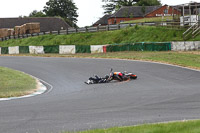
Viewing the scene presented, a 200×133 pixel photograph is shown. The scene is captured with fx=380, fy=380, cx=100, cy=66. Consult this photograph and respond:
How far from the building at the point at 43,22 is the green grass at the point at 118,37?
115 feet

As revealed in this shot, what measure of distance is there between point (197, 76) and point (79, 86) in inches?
240

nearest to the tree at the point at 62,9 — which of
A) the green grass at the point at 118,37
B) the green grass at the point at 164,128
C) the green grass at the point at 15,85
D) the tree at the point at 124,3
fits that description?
the tree at the point at 124,3

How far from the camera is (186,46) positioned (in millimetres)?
35906

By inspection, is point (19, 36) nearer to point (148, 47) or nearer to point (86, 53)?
point (86, 53)

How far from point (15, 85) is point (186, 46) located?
22.2 meters

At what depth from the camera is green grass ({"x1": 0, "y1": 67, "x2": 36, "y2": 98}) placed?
48.3 feet

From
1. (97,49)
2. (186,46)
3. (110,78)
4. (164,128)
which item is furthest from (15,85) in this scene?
(186,46)

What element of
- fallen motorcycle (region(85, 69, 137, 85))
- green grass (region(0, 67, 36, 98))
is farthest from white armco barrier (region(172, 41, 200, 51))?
green grass (region(0, 67, 36, 98))

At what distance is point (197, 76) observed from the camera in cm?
1903

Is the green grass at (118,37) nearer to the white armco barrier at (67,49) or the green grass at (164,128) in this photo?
the white armco barrier at (67,49)

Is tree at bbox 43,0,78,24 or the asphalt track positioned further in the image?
tree at bbox 43,0,78,24

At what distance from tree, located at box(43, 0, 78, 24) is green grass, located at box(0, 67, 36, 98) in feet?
354

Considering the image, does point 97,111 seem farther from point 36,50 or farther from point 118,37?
point 36,50

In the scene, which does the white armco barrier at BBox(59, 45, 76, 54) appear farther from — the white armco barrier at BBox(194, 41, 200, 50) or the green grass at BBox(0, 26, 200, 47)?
the white armco barrier at BBox(194, 41, 200, 50)
